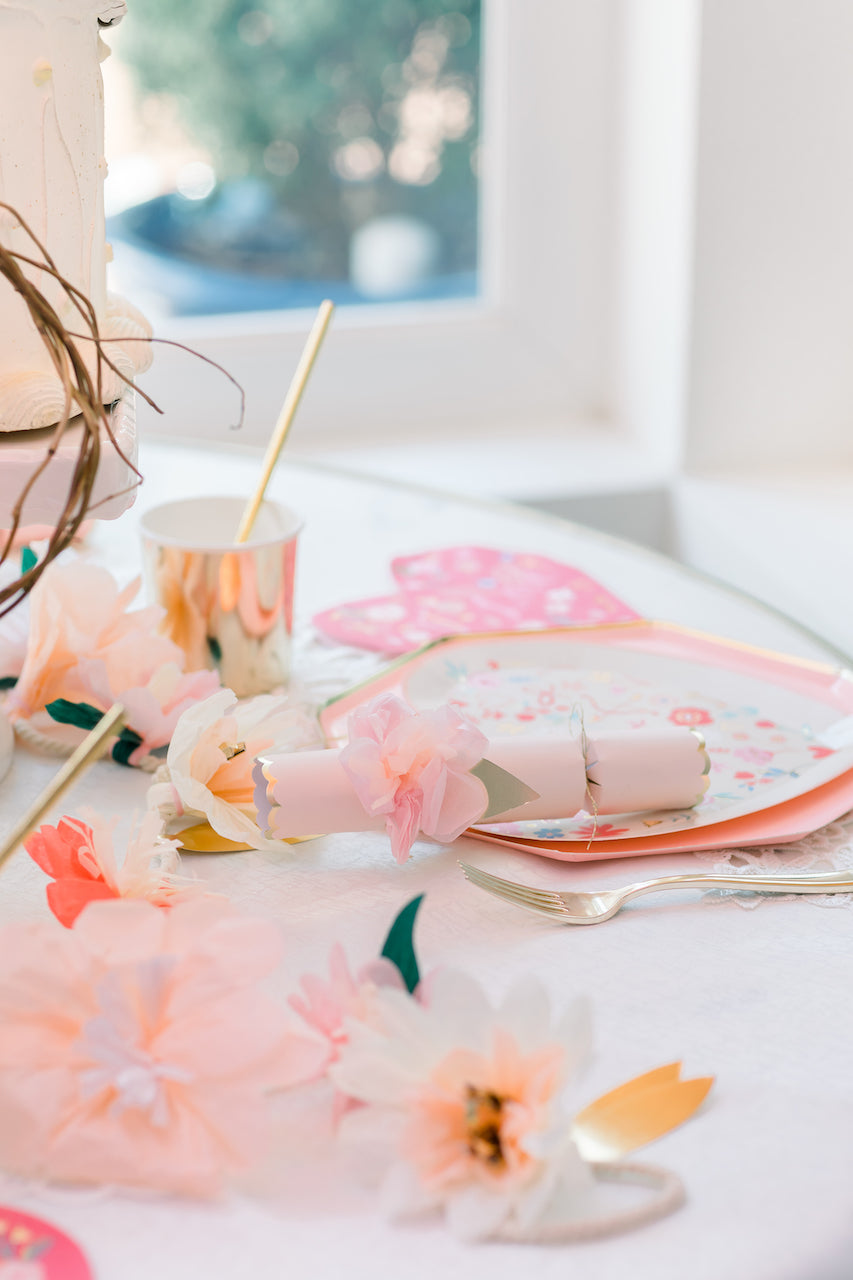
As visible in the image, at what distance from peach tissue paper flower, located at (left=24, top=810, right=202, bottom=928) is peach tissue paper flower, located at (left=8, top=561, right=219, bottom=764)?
0.47 feet

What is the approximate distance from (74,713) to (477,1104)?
344mm

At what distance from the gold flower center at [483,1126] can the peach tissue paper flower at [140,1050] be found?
0.19 feet

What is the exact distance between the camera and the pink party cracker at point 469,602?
2.67ft

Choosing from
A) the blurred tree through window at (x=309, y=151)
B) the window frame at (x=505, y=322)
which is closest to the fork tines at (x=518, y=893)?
the window frame at (x=505, y=322)

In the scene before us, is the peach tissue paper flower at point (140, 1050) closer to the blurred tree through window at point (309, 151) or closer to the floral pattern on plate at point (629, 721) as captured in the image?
the floral pattern on plate at point (629, 721)

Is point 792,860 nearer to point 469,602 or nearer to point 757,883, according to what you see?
point 757,883

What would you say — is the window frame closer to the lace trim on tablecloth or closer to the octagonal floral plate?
the octagonal floral plate

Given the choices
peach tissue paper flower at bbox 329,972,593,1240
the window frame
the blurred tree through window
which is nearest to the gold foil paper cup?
peach tissue paper flower at bbox 329,972,593,1240

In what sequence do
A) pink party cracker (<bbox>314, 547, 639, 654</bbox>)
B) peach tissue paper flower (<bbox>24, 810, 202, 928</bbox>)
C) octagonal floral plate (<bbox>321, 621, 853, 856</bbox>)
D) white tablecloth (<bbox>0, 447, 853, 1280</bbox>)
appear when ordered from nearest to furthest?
white tablecloth (<bbox>0, 447, 853, 1280</bbox>) → peach tissue paper flower (<bbox>24, 810, 202, 928</bbox>) → octagonal floral plate (<bbox>321, 621, 853, 856</bbox>) → pink party cracker (<bbox>314, 547, 639, 654</bbox>)

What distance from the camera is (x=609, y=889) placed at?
0.55 metres

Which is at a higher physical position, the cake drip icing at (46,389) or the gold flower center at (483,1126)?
the cake drip icing at (46,389)

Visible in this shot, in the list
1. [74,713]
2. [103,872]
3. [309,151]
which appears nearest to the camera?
[103,872]

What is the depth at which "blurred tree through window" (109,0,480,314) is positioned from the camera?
1.48 m

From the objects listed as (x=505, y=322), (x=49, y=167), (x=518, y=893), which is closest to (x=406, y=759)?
(x=518, y=893)
